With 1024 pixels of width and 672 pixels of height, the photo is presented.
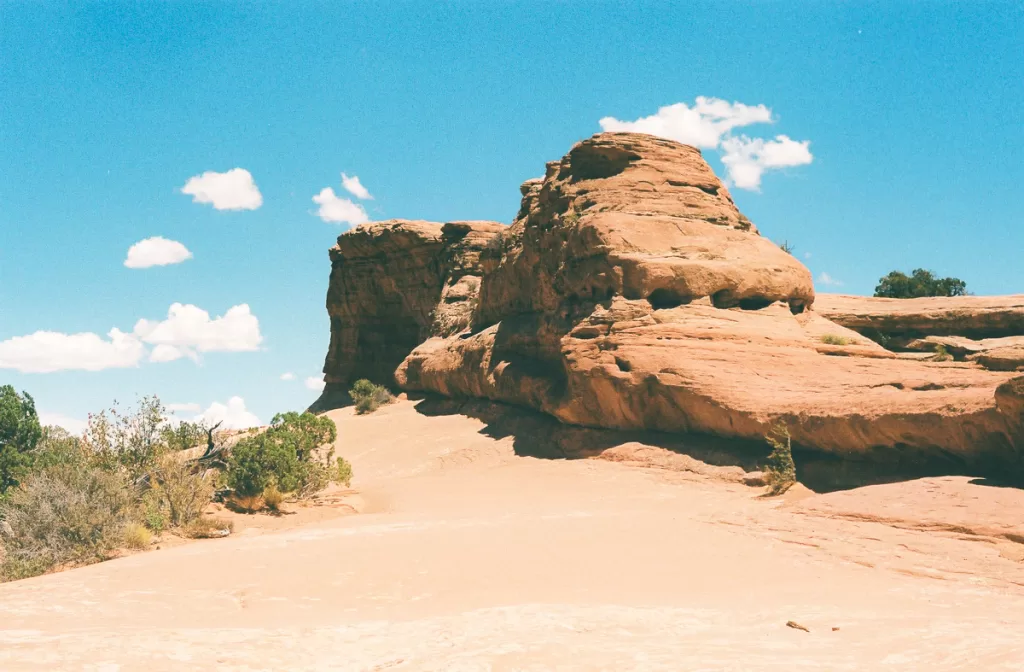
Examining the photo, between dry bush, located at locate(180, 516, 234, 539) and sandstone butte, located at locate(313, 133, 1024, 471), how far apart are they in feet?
25.2

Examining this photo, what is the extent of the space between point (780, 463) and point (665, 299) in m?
5.38

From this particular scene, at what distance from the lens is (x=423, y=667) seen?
4590 mm

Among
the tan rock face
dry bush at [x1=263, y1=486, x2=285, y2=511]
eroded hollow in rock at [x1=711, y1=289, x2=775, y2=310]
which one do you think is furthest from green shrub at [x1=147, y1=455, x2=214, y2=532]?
the tan rock face

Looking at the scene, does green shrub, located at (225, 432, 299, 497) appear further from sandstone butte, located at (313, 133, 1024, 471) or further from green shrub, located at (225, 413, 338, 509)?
sandstone butte, located at (313, 133, 1024, 471)

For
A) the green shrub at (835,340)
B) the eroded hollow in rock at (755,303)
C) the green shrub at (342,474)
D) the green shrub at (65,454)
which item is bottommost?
the green shrub at (342,474)

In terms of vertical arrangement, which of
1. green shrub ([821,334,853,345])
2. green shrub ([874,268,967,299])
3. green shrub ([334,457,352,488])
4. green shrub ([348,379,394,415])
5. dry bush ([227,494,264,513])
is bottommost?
dry bush ([227,494,264,513])

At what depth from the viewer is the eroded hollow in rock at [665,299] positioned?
16.2 metres

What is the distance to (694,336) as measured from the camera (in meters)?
14.9

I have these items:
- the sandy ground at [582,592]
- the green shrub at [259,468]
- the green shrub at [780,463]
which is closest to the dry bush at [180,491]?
the green shrub at [259,468]

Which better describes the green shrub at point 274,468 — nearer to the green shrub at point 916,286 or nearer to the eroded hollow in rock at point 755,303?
the eroded hollow in rock at point 755,303

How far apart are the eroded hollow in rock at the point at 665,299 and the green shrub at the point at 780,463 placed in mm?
4327

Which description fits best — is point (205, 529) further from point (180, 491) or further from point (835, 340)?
point (835, 340)

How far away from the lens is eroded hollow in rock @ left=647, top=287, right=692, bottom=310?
53.3 ft

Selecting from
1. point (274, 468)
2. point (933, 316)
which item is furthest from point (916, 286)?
point (274, 468)
